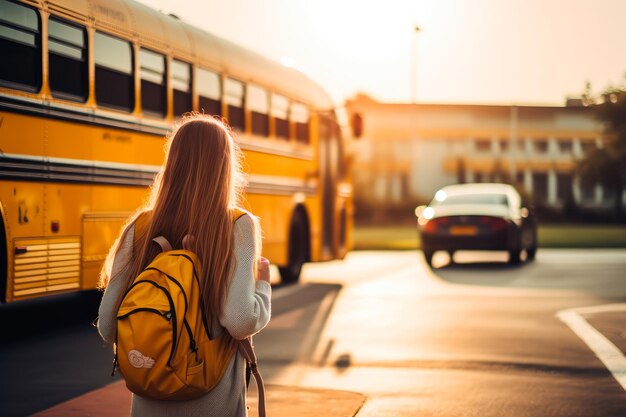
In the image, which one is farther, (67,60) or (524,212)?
(524,212)

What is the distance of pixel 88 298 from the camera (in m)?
14.6

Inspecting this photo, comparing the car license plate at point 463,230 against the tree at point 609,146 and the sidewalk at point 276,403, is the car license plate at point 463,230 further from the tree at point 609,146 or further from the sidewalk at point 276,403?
the tree at point 609,146

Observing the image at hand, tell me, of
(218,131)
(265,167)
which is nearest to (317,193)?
(265,167)

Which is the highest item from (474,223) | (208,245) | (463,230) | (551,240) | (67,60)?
(67,60)

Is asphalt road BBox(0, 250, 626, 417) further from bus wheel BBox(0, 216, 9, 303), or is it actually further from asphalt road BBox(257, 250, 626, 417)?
bus wheel BBox(0, 216, 9, 303)

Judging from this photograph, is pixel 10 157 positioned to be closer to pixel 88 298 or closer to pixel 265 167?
pixel 88 298

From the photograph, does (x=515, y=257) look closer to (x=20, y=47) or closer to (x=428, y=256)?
(x=428, y=256)

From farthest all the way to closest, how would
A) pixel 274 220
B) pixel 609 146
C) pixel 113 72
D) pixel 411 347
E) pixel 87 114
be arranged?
pixel 609 146, pixel 274 220, pixel 113 72, pixel 87 114, pixel 411 347

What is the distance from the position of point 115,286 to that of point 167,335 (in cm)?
47

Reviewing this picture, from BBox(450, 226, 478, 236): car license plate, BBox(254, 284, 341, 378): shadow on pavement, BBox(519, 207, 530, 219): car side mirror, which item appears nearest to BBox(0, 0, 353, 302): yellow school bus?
BBox(254, 284, 341, 378): shadow on pavement

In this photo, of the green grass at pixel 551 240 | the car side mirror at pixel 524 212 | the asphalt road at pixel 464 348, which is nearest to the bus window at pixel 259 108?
the asphalt road at pixel 464 348

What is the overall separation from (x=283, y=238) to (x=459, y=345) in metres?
6.56

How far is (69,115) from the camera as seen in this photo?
398 inches

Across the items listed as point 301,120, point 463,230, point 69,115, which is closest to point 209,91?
point 69,115
